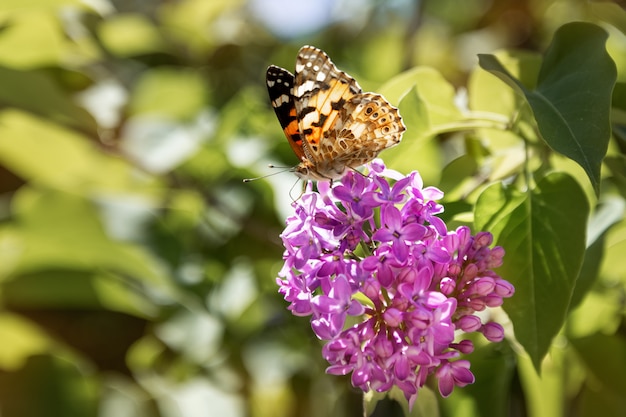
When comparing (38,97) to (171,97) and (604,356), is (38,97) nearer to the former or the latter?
(171,97)

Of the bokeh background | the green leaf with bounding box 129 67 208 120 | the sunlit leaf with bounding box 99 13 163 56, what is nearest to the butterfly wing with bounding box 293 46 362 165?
the bokeh background

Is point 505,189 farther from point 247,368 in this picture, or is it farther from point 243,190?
point 247,368

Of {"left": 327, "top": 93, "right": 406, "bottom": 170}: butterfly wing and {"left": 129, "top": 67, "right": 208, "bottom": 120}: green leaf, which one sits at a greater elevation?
{"left": 327, "top": 93, "right": 406, "bottom": 170}: butterfly wing

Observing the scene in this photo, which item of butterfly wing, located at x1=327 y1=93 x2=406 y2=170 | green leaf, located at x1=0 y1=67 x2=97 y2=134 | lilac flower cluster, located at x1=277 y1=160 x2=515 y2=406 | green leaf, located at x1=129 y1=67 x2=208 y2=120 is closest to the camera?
lilac flower cluster, located at x1=277 y1=160 x2=515 y2=406

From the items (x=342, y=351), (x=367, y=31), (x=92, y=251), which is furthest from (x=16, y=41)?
(x=342, y=351)

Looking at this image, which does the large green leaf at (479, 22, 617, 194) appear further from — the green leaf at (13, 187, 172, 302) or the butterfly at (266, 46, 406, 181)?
the green leaf at (13, 187, 172, 302)

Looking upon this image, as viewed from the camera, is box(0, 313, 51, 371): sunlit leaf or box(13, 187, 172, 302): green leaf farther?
box(0, 313, 51, 371): sunlit leaf

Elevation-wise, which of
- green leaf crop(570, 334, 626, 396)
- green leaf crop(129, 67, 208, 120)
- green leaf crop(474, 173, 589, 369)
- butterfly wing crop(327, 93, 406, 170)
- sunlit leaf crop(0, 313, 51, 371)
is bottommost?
sunlit leaf crop(0, 313, 51, 371)
